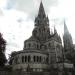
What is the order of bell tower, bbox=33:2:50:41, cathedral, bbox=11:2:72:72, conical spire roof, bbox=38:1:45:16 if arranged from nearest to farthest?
cathedral, bbox=11:2:72:72 → bell tower, bbox=33:2:50:41 → conical spire roof, bbox=38:1:45:16

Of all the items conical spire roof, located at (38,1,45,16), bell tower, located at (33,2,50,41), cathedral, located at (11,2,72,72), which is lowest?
cathedral, located at (11,2,72,72)

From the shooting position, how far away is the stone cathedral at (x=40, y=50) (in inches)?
2480

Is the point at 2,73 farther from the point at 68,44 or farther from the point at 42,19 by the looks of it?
the point at 68,44

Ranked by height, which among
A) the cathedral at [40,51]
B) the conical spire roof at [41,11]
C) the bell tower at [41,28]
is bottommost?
the cathedral at [40,51]

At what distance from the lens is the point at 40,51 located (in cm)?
6588

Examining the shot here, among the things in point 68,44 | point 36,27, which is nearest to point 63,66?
point 36,27

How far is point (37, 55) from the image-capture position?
211 ft

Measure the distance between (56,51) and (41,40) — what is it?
10.6m

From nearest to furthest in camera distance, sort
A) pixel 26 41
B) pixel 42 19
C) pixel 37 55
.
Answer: pixel 37 55
pixel 26 41
pixel 42 19

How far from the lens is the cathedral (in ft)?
206

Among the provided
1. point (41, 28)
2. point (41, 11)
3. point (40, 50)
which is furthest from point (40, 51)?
point (41, 11)


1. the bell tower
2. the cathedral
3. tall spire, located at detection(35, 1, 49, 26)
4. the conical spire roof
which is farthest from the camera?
the conical spire roof

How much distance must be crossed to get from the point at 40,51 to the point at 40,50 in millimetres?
4438

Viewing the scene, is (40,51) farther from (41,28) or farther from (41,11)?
(41,11)
